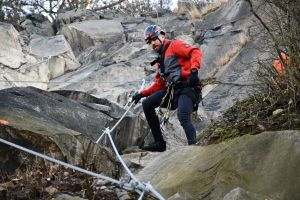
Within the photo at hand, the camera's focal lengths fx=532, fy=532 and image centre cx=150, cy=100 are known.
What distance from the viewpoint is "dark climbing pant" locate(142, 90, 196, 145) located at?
604 cm

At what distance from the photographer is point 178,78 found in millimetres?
6242

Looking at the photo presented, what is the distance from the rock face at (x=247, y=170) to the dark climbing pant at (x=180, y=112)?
1.93m

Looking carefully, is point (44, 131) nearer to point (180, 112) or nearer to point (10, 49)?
point (180, 112)

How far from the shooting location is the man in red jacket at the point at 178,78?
6082 millimetres

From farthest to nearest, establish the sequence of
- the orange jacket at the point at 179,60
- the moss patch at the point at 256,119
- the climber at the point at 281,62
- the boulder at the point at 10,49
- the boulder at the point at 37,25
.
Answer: the boulder at the point at 37,25 < the boulder at the point at 10,49 < the orange jacket at the point at 179,60 < the climber at the point at 281,62 < the moss patch at the point at 256,119

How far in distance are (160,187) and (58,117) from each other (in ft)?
8.86

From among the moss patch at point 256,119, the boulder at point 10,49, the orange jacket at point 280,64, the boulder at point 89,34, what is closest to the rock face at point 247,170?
the moss patch at point 256,119

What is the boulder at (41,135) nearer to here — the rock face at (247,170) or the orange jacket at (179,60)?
the rock face at (247,170)

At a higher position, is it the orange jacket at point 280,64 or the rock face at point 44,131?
the orange jacket at point 280,64

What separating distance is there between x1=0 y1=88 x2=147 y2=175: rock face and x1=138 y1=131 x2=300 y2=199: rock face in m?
0.77

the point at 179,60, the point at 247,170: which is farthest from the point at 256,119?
the point at 179,60

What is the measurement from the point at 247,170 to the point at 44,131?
220cm

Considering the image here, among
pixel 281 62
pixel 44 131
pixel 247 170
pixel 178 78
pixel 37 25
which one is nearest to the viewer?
pixel 247 170

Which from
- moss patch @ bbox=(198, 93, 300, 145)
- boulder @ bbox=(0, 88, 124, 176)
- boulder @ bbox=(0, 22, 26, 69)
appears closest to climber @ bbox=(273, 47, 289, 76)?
moss patch @ bbox=(198, 93, 300, 145)
